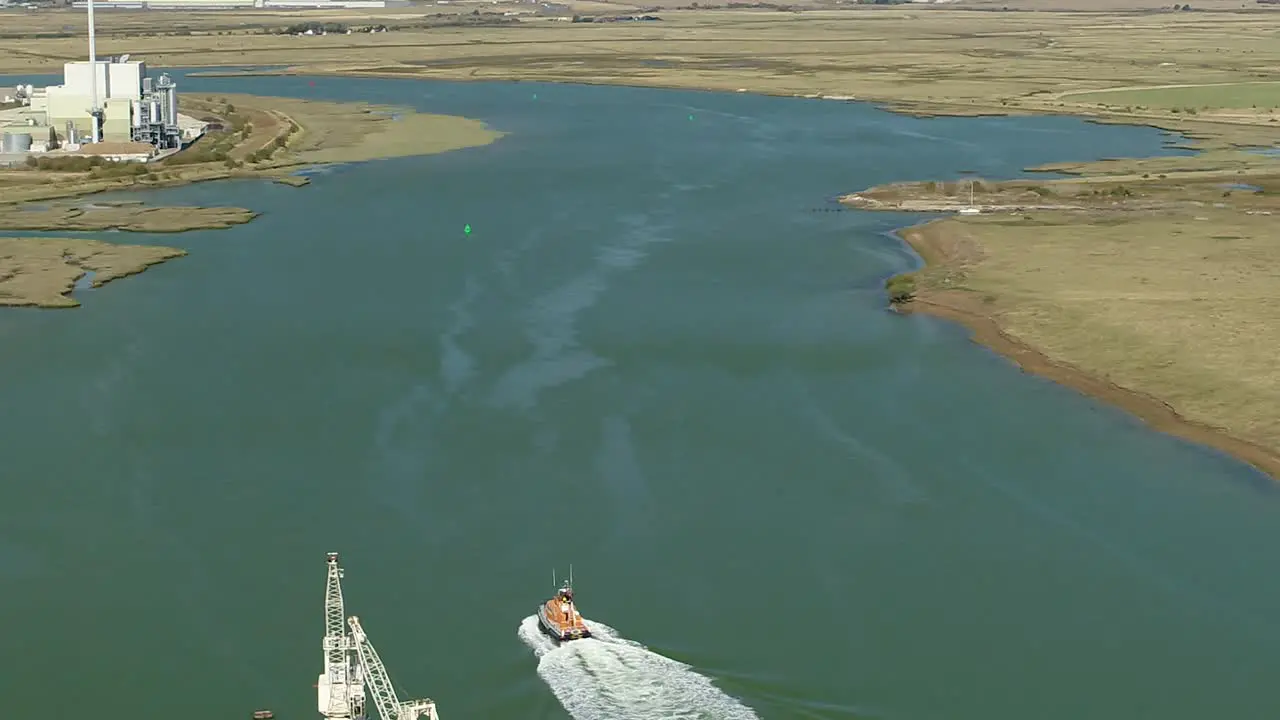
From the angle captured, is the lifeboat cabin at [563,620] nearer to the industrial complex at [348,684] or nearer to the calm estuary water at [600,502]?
the calm estuary water at [600,502]

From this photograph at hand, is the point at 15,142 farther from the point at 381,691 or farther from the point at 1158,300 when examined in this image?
the point at 381,691

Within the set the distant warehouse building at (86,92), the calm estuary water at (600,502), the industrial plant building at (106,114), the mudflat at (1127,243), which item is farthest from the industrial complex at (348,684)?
the distant warehouse building at (86,92)

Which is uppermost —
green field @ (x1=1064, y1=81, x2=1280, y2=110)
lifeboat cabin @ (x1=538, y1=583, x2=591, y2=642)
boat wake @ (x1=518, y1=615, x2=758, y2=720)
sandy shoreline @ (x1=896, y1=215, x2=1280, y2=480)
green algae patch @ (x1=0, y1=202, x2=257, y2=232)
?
green field @ (x1=1064, y1=81, x2=1280, y2=110)

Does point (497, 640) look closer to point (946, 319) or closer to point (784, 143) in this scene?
point (946, 319)

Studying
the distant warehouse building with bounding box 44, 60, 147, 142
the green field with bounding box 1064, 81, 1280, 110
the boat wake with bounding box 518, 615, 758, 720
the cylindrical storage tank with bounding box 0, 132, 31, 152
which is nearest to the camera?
the boat wake with bounding box 518, 615, 758, 720

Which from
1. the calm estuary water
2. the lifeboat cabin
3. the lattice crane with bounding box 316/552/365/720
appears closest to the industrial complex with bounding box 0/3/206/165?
the calm estuary water

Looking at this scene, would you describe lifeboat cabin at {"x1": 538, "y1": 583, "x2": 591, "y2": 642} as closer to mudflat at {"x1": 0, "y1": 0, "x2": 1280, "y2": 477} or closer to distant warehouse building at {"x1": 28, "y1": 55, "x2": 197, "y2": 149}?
mudflat at {"x1": 0, "y1": 0, "x2": 1280, "y2": 477}
